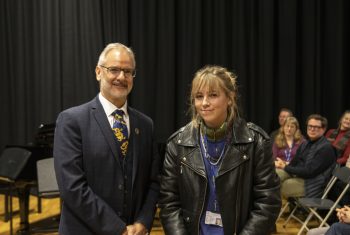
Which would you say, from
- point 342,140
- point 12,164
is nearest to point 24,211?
point 12,164

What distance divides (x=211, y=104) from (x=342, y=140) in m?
5.26

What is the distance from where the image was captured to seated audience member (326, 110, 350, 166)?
6430 millimetres

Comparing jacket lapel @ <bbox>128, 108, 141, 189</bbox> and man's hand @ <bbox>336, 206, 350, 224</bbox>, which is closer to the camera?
jacket lapel @ <bbox>128, 108, 141, 189</bbox>

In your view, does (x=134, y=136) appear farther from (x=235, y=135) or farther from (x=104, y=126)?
(x=235, y=135)

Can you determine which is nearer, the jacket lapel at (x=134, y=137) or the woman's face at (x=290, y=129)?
the jacket lapel at (x=134, y=137)

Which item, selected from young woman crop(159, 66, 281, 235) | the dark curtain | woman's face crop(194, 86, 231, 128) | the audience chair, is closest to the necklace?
young woman crop(159, 66, 281, 235)

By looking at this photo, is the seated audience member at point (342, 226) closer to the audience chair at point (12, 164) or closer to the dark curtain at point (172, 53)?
the audience chair at point (12, 164)

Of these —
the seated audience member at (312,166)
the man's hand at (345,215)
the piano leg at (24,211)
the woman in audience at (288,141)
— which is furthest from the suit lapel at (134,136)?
the woman in audience at (288,141)

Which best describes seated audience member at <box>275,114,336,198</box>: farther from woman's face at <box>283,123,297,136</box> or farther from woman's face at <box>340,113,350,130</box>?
woman's face at <box>340,113,350,130</box>

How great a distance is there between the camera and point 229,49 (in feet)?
28.3

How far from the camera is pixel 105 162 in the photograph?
2.16 meters

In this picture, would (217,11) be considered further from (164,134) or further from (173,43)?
(164,134)

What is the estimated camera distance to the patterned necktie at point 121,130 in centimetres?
223

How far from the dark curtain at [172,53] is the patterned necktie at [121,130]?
5.73 m
